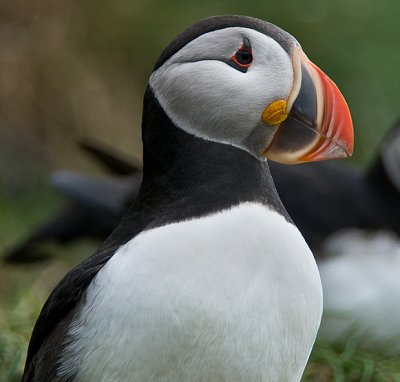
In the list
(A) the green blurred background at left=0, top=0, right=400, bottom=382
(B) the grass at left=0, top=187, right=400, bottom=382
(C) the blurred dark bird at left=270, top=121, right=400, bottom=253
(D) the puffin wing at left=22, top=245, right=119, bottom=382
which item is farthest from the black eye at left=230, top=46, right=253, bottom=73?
(A) the green blurred background at left=0, top=0, right=400, bottom=382

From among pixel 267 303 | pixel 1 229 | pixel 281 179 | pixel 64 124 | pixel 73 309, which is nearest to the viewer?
pixel 267 303

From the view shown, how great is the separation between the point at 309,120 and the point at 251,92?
0.15 meters

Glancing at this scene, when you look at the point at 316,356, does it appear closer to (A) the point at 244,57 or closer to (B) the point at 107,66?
(A) the point at 244,57

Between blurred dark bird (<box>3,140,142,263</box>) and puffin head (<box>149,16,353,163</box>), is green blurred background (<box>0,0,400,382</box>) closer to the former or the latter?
blurred dark bird (<box>3,140,142,263</box>)

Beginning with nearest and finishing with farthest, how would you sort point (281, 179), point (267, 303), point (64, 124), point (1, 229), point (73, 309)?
point (267, 303)
point (73, 309)
point (281, 179)
point (1, 229)
point (64, 124)

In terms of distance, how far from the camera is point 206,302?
105 inches

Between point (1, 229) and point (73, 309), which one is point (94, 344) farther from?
point (1, 229)

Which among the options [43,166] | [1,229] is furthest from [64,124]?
[1,229]

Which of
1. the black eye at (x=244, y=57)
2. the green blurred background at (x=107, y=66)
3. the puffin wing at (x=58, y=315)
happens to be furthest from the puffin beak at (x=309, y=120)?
the green blurred background at (x=107, y=66)

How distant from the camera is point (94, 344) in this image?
2.78 metres

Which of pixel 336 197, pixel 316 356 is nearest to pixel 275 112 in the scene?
pixel 316 356

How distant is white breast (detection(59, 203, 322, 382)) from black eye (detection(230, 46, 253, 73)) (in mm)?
318

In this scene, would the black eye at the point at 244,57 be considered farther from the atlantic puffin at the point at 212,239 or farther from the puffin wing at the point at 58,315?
the puffin wing at the point at 58,315

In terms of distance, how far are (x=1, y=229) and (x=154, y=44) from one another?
1753 millimetres
